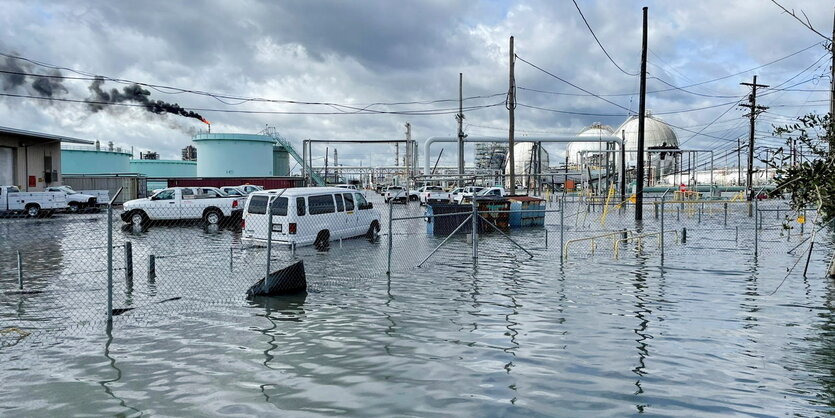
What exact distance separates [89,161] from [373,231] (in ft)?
203

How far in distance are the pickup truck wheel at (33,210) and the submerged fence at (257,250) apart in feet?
7.57

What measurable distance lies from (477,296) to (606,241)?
1081cm

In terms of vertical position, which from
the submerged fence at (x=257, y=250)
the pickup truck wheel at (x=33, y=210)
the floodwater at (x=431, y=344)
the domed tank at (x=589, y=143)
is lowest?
the floodwater at (x=431, y=344)

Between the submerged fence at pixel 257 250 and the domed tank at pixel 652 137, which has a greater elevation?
the domed tank at pixel 652 137

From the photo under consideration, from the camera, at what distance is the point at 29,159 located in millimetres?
39125

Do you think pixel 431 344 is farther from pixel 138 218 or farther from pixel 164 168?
pixel 164 168

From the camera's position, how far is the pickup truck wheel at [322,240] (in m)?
18.2

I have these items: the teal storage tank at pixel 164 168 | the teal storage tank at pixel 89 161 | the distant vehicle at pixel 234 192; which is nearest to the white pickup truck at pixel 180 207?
the distant vehicle at pixel 234 192

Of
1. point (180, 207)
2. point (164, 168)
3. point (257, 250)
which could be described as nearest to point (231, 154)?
point (164, 168)

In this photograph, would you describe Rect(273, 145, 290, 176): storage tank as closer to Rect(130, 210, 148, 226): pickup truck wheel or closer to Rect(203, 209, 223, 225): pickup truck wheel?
Rect(203, 209, 223, 225): pickup truck wheel

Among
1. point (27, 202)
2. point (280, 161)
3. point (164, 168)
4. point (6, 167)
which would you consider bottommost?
point (27, 202)

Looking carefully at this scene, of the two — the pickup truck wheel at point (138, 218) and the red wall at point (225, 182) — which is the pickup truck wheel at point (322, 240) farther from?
the red wall at point (225, 182)

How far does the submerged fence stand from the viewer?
10578mm

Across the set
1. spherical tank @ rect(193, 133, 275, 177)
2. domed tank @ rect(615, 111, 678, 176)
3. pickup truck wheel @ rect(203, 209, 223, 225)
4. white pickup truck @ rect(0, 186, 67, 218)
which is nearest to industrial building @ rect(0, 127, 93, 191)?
white pickup truck @ rect(0, 186, 67, 218)
